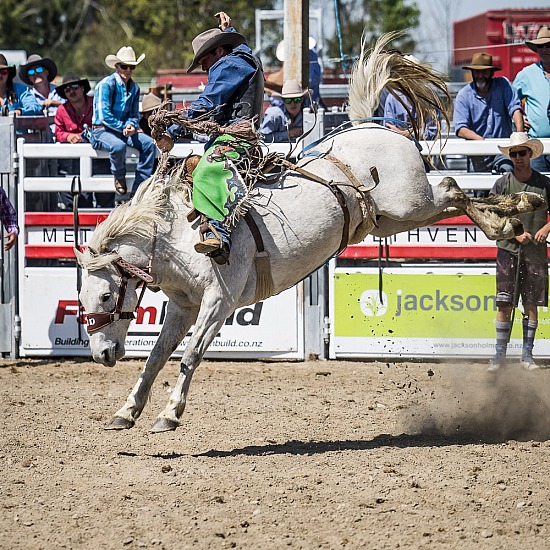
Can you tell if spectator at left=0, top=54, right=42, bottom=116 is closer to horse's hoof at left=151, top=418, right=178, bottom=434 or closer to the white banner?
the white banner

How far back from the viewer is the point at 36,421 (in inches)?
270

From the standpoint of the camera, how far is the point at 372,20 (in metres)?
28.0

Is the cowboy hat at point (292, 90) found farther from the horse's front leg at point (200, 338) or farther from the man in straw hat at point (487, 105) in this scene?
the horse's front leg at point (200, 338)

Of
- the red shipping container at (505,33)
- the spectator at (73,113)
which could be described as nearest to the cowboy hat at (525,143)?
the spectator at (73,113)

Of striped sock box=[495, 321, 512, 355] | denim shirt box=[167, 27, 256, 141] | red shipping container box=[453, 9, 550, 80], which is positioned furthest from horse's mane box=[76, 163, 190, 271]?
red shipping container box=[453, 9, 550, 80]

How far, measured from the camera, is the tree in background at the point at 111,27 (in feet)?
96.7

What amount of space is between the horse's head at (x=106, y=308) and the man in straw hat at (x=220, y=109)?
1.80 ft

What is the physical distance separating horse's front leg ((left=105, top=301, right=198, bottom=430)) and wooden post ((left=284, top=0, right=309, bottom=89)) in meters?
4.20

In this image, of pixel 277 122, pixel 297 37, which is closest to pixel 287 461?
pixel 277 122

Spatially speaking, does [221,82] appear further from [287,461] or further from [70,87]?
[70,87]

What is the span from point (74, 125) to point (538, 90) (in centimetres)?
451

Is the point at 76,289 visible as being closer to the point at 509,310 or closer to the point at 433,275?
the point at 433,275

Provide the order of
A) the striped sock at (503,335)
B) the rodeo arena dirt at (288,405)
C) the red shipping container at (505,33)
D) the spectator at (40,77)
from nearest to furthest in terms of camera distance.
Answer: the rodeo arena dirt at (288,405)
the striped sock at (503,335)
the spectator at (40,77)
the red shipping container at (505,33)

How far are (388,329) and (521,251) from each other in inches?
55.1
